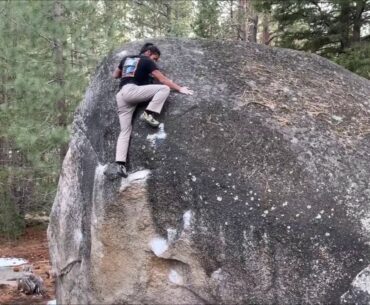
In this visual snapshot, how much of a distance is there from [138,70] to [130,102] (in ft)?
1.14

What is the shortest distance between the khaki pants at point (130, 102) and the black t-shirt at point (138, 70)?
78 mm

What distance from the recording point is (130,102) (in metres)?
5.05

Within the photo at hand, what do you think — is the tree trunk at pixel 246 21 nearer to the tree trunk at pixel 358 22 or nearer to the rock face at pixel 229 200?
the tree trunk at pixel 358 22

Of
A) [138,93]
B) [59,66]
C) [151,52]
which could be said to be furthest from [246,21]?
[138,93]

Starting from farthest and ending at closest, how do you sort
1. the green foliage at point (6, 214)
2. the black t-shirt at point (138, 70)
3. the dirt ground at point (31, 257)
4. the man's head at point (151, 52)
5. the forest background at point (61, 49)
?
the green foliage at point (6, 214)
the forest background at point (61, 49)
the dirt ground at point (31, 257)
the man's head at point (151, 52)
the black t-shirt at point (138, 70)

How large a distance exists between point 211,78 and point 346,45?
6.40 meters

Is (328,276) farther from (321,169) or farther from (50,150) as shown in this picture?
(50,150)

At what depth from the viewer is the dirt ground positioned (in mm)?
7797

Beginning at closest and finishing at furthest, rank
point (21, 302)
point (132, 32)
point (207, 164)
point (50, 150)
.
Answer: point (207, 164), point (21, 302), point (50, 150), point (132, 32)

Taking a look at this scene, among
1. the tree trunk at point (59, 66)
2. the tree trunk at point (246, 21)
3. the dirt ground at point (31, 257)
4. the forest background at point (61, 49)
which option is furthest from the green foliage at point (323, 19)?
the dirt ground at point (31, 257)

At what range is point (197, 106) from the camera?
5.09 metres

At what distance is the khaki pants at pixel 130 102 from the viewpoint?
195 inches

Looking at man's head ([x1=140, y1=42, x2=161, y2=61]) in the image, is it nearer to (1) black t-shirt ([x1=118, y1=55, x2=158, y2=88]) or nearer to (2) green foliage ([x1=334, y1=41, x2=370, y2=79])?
(1) black t-shirt ([x1=118, y1=55, x2=158, y2=88])

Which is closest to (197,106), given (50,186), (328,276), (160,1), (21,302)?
(328,276)
